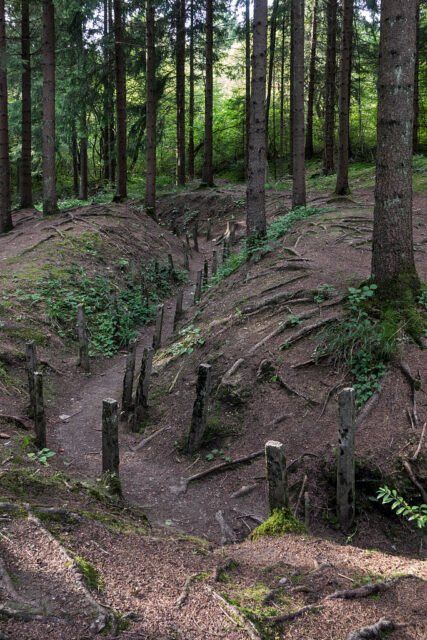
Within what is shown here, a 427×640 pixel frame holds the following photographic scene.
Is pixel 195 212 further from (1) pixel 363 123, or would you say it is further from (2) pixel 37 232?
(1) pixel 363 123

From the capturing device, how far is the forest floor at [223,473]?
2873mm

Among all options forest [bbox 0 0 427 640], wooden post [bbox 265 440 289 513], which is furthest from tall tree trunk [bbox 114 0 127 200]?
wooden post [bbox 265 440 289 513]

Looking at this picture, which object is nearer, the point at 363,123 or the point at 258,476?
the point at 258,476

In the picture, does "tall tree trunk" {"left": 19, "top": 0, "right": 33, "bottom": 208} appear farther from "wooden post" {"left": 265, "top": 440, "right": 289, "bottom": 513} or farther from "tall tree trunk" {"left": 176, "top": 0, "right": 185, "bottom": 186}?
"wooden post" {"left": 265, "top": 440, "right": 289, "bottom": 513}

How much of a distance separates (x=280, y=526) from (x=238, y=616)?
168cm

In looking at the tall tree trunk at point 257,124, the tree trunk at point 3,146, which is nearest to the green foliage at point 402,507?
the tall tree trunk at point 257,124

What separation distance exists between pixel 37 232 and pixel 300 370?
1108cm

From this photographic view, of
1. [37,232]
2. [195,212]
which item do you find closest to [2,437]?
[37,232]

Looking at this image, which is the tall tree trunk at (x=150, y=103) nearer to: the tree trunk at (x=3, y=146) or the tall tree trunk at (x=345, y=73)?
the tree trunk at (x=3, y=146)

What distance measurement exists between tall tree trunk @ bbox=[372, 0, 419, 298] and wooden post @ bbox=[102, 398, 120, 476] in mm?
4230

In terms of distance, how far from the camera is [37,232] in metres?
14.8

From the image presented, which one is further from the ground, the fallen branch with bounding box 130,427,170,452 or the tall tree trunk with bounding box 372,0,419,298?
the tall tree trunk with bounding box 372,0,419,298

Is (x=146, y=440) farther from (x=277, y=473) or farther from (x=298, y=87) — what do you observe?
(x=298, y=87)

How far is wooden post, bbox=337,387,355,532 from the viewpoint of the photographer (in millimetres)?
4891
